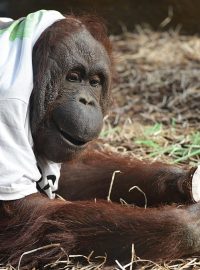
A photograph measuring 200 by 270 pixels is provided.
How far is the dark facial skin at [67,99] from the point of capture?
2.89 meters

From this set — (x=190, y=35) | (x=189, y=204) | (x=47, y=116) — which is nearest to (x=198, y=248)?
(x=189, y=204)

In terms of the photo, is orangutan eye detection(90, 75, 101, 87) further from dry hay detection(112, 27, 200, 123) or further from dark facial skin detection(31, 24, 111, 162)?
dry hay detection(112, 27, 200, 123)

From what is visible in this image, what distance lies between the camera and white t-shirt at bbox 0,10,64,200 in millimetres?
2723

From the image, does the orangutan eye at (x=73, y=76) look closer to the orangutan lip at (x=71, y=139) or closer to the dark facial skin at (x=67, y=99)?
the dark facial skin at (x=67, y=99)

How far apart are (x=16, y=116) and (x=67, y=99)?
26 cm

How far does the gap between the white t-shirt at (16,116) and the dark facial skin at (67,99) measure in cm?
7

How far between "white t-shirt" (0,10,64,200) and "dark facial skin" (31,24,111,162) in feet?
0.22

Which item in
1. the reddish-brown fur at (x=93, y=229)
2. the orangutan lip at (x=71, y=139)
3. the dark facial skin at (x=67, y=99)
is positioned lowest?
the reddish-brown fur at (x=93, y=229)

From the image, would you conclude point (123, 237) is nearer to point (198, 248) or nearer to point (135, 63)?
point (198, 248)

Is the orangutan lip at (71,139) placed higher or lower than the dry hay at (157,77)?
higher

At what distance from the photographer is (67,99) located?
2.93 meters

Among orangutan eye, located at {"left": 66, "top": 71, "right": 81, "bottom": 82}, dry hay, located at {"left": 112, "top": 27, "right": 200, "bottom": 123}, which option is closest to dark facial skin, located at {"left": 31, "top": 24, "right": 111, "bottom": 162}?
orangutan eye, located at {"left": 66, "top": 71, "right": 81, "bottom": 82}

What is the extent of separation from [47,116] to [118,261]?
59 cm

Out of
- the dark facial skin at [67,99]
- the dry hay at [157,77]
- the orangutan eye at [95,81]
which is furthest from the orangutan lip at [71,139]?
the dry hay at [157,77]
